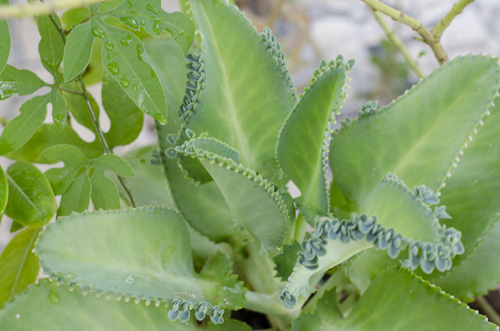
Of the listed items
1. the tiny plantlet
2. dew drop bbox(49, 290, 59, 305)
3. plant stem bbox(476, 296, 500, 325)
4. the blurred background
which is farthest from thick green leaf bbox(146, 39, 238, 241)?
the blurred background

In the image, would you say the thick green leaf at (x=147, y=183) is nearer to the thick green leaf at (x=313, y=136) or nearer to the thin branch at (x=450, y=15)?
the thick green leaf at (x=313, y=136)

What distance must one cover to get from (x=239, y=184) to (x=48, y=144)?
189 mm

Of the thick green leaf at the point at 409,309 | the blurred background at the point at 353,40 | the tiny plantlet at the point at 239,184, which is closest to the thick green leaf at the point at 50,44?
the tiny plantlet at the point at 239,184

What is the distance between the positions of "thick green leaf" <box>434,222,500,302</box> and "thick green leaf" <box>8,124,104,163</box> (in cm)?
27

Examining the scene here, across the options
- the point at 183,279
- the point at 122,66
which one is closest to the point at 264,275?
the point at 183,279

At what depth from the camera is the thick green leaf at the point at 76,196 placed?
36cm

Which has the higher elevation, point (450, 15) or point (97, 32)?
point (450, 15)

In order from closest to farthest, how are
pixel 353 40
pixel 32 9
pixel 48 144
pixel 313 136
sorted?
pixel 32 9 → pixel 313 136 → pixel 48 144 → pixel 353 40

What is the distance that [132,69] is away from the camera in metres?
0.32

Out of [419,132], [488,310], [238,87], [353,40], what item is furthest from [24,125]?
[353,40]

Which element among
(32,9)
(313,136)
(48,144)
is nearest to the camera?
(32,9)

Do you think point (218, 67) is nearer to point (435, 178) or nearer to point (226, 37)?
point (226, 37)

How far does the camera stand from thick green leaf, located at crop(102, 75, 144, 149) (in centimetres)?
42

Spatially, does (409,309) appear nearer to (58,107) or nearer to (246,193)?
(246,193)
